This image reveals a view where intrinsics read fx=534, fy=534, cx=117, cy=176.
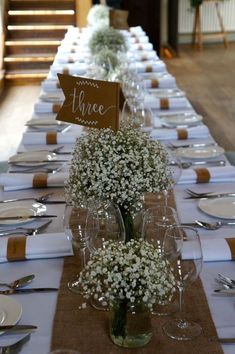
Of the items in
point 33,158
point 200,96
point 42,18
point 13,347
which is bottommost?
point 200,96

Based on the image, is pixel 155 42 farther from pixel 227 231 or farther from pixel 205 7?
pixel 227 231

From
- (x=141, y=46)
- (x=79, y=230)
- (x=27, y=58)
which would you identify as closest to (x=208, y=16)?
(x=27, y=58)

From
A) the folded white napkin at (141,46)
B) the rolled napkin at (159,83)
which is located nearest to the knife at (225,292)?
the rolled napkin at (159,83)

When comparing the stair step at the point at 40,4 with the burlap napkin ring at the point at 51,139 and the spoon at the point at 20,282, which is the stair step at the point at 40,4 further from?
the spoon at the point at 20,282

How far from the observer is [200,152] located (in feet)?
7.63

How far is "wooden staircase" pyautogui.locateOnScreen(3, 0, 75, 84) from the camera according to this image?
7918mm

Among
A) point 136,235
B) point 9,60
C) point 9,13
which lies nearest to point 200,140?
point 136,235

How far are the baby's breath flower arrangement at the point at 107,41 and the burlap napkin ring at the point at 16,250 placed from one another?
2581mm

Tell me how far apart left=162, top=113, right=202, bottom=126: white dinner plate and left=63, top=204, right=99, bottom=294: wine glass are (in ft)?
4.85

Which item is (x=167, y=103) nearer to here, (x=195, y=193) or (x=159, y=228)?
(x=195, y=193)

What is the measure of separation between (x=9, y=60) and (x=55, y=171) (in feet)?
20.1

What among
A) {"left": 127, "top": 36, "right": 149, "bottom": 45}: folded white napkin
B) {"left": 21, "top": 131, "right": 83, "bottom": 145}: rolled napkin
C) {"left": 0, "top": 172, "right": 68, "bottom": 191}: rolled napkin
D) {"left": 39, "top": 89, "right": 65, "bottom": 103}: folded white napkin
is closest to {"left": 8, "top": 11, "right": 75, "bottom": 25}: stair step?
{"left": 127, "top": 36, "right": 149, "bottom": 45}: folded white napkin

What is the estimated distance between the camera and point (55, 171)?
2.16 metres

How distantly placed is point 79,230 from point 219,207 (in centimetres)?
60
